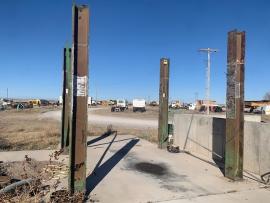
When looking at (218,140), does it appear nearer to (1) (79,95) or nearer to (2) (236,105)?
(2) (236,105)

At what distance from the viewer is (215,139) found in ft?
35.9

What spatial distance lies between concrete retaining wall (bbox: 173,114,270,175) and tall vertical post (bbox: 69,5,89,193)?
4345mm

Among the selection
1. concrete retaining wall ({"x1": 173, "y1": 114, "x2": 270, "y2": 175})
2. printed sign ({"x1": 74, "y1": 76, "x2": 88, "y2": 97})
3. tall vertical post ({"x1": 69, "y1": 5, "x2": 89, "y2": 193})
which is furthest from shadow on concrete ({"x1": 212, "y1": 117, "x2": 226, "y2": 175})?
printed sign ({"x1": 74, "y1": 76, "x2": 88, "y2": 97})

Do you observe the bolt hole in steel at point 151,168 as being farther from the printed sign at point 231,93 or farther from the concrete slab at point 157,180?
the printed sign at point 231,93

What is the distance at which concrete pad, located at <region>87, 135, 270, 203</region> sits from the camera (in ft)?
22.4

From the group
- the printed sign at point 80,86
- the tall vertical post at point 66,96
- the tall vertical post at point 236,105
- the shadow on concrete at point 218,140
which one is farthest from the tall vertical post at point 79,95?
the tall vertical post at point 66,96

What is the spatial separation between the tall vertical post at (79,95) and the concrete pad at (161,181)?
1.93 ft

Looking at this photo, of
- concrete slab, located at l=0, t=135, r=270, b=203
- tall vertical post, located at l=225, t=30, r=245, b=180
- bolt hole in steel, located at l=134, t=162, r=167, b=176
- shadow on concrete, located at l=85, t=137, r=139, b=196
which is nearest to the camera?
concrete slab, located at l=0, t=135, r=270, b=203

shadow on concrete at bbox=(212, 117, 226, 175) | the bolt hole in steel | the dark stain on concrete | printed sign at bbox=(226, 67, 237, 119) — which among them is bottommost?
the dark stain on concrete

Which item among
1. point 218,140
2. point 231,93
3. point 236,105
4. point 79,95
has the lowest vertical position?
point 218,140

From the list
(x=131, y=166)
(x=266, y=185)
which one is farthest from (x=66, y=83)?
(x=266, y=185)

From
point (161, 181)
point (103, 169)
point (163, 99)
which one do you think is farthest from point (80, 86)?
point (163, 99)

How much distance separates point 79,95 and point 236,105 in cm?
363

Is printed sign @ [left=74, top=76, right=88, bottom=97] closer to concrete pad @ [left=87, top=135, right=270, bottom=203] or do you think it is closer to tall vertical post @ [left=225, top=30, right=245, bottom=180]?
concrete pad @ [left=87, top=135, right=270, bottom=203]
